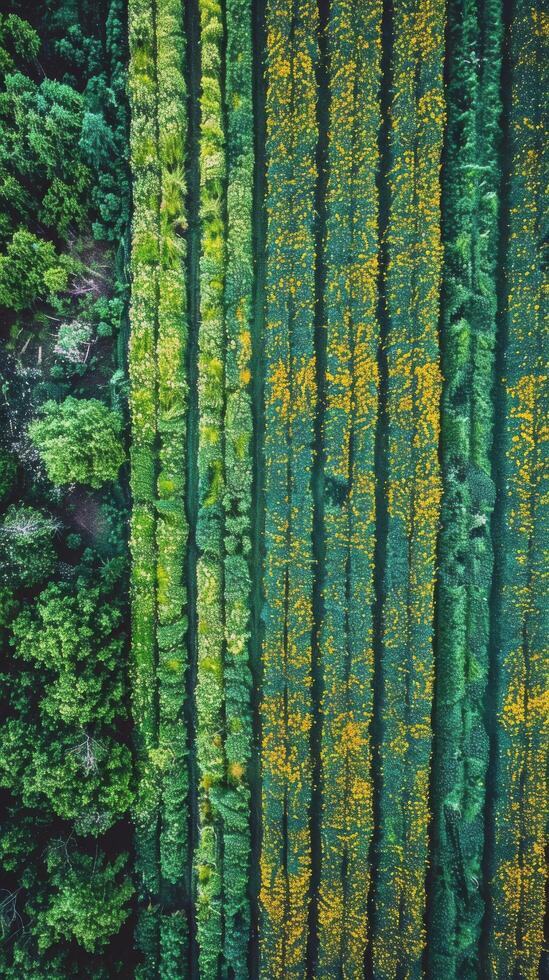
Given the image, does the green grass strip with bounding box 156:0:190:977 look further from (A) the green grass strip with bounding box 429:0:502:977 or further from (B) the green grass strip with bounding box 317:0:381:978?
(A) the green grass strip with bounding box 429:0:502:977

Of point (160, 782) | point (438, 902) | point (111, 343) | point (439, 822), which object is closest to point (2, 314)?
point (111, 343)

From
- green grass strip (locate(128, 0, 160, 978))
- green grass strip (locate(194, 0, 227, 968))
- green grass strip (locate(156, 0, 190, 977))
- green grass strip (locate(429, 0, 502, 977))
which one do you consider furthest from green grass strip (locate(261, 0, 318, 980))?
green grass strip (locate(429, 0, 502, 977))

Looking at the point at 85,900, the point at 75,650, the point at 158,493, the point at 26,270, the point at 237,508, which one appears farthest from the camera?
the point at 158,493

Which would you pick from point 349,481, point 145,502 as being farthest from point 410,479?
point 145,502

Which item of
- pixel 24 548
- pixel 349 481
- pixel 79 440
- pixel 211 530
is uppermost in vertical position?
pixel 79 440

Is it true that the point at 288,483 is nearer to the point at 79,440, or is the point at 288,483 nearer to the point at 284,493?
the point at 284,493

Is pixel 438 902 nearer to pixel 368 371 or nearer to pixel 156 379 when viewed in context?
pixel 368 371
